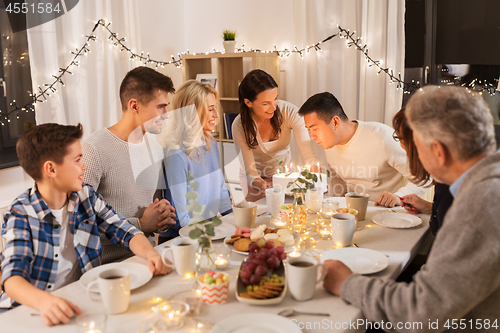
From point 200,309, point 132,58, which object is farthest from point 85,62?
point 200,309

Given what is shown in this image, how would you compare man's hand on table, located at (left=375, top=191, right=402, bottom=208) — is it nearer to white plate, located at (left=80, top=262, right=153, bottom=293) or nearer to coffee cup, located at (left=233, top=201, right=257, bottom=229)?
coffee cup, located at (left=233, top=201, right=257, bottom=229)

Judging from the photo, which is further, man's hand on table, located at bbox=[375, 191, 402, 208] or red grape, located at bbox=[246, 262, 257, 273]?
man's hand on table, located at bbox=[375, 191, 402, 208]

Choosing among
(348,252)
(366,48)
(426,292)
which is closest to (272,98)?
(366,48)

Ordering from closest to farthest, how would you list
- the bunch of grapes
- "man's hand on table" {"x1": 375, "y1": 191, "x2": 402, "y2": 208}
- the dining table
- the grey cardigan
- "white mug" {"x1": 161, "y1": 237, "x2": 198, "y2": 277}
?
the grey cardigan, the dining table, the bunch of grapes, "white mug" {"x1": 161, "y1": 237, "x2": 198, "y2": 277}, "man's hand on table" {"x1": 375, "y1": 191, "x2": 402, "y2": 208}

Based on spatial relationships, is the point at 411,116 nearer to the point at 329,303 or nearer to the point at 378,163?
the point at 329,303

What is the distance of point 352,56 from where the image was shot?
370 centimetres

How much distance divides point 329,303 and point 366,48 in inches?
114

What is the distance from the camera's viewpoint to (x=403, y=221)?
1885 mm

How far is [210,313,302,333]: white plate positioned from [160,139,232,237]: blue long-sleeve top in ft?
3.52

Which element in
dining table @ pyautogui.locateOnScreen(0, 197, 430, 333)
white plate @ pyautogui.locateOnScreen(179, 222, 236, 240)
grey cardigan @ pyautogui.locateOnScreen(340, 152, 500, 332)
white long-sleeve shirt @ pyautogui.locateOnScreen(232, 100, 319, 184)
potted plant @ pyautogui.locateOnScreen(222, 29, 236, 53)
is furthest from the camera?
potted plant @ pyautogui.locateOnScreen(222, 29, 236, 53)

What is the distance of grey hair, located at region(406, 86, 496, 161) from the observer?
105 cm

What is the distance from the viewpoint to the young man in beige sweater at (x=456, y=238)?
97cm

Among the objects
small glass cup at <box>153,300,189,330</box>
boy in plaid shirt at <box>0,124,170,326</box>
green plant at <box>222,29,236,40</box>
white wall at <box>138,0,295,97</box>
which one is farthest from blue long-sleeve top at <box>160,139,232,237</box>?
white wall at <box>138,0,295,97</box>

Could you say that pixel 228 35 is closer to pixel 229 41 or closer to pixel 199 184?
pixel 229 41
